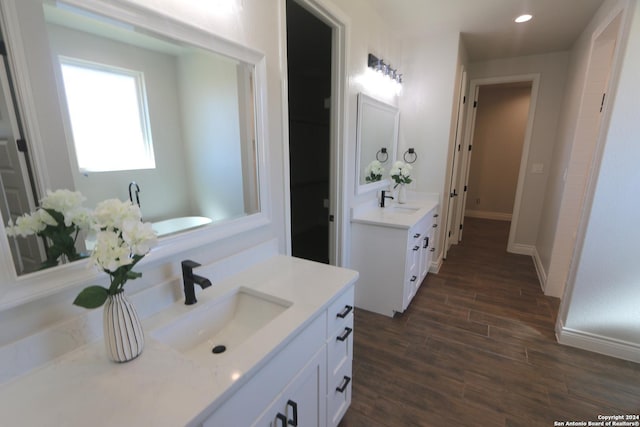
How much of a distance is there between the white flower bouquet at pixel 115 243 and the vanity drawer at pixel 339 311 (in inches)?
29.7

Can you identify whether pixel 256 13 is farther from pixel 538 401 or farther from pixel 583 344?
pixel 583 344

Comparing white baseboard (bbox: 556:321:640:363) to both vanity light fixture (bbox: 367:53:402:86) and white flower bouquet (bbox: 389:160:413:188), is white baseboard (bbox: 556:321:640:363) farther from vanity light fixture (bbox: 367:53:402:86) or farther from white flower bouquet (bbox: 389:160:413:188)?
vanity light fixture (bbox: 367:53:402:86)

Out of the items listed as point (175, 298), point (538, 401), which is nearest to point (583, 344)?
point (538, 401)

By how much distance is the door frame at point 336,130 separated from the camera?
5.61 ft

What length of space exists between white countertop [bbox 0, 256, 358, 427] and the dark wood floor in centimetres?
107

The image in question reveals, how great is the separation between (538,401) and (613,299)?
0.99 metres

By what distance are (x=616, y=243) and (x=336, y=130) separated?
2.07 m

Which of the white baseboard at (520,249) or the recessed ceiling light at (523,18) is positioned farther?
the white baseboard at (520,249)

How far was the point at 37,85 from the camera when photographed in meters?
0.77

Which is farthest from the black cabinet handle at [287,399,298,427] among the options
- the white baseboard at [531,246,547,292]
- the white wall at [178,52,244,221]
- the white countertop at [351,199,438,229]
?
the white baseboard at [531,246,547,292]

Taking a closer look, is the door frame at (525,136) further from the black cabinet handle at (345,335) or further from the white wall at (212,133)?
the white wall at (212,133)

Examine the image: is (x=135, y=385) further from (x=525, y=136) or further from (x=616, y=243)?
(x=525, y=136)

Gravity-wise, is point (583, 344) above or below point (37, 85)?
below

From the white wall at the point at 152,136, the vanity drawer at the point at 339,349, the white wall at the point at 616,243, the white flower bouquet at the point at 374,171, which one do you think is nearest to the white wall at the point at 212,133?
the white wall at the point at 152,136
